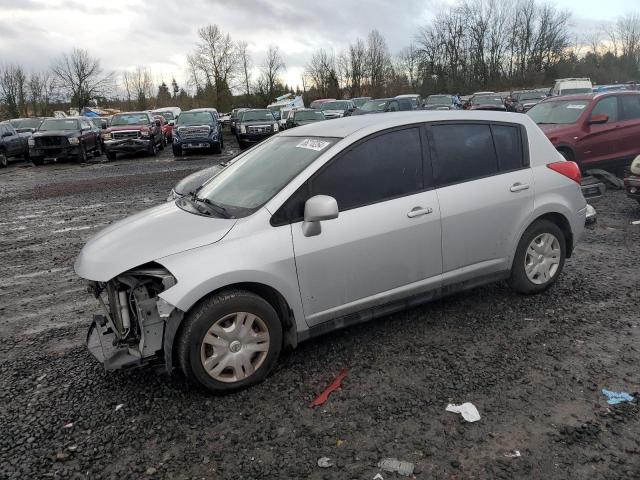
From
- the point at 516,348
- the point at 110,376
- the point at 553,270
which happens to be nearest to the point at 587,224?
the point at 553,270

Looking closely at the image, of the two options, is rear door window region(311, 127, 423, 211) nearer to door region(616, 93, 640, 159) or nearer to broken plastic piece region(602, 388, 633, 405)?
broken plastic piece region(602, 388, 633, 405)

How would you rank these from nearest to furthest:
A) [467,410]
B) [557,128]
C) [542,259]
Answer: [467,410], [542,259], [557,128]

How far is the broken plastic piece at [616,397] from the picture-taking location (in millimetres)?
3072

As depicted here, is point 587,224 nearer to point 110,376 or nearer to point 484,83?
point 110,376

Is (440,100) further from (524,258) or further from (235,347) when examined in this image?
(235,347)

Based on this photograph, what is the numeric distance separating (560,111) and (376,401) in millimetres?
9126

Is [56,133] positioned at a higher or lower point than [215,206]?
higher

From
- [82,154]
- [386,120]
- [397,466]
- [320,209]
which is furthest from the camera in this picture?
[82,154]

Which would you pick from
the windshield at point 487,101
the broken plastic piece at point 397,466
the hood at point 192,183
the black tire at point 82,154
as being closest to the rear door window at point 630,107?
the hood at point 192,183

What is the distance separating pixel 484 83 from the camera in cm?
6291

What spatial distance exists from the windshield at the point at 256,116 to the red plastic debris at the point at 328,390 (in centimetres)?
2139

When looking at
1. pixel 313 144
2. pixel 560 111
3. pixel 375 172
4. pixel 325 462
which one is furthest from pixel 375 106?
pixel 325 462

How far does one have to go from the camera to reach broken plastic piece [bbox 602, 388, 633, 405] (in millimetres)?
3072

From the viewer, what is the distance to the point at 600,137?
9.66 meters
